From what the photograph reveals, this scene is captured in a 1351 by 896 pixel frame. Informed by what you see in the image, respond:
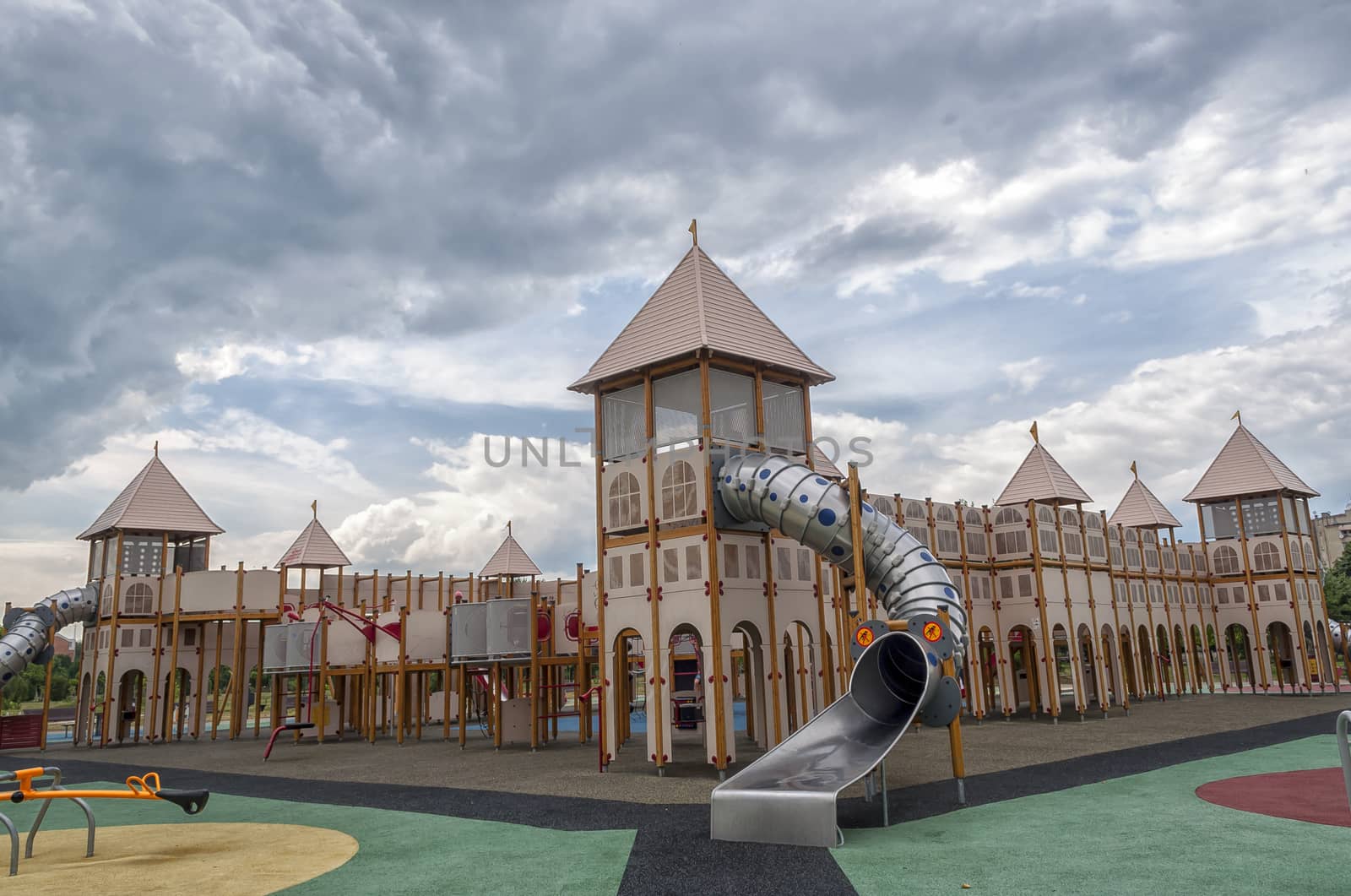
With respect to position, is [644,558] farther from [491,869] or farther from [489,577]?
[489,577]

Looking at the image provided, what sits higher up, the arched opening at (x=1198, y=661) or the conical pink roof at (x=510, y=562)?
the conical pink roof at (x=510, y=562)

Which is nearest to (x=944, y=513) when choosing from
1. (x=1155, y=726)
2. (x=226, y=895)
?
(x=1155, y=726)

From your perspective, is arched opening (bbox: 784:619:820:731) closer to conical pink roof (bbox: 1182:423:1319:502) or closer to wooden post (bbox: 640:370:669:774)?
wooden post (bbox: 640:370:669:774)

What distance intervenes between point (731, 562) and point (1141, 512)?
130 ft

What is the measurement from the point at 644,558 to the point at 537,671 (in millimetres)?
9819

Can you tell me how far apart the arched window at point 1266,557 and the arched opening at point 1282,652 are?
2588mm

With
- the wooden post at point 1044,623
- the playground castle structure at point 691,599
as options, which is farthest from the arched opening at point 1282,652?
the wooden post at point 1044,623

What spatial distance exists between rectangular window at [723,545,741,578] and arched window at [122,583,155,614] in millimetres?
25771

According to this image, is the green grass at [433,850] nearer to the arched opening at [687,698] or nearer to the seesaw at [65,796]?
the seesaw at [65,796]

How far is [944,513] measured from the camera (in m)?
30.9

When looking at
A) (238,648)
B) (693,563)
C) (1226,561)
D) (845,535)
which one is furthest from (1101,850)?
(1226,561)

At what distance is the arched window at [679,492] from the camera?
1834 cm

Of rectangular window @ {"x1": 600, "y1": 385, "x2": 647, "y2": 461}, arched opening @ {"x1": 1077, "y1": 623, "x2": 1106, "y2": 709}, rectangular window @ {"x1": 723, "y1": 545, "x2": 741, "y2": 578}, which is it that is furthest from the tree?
rectangular window @ {"x1": 600, "y1": 385, "x2": 647, "y2": 461}

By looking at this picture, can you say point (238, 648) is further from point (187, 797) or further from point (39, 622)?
point (187, 797)
